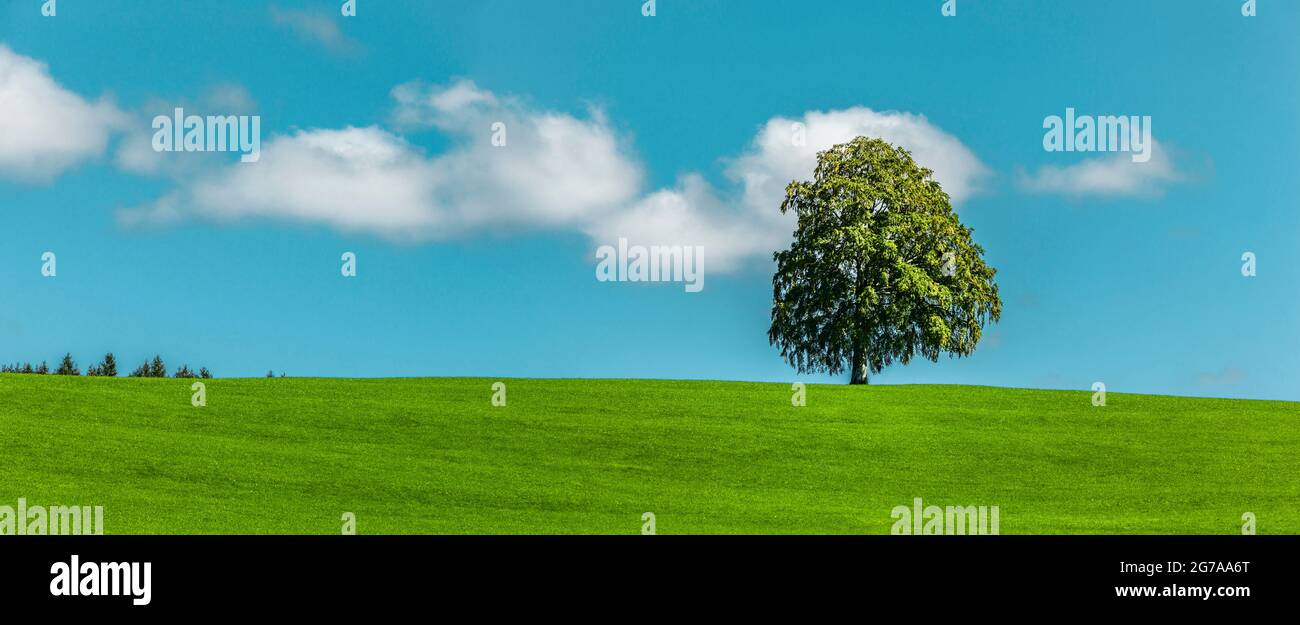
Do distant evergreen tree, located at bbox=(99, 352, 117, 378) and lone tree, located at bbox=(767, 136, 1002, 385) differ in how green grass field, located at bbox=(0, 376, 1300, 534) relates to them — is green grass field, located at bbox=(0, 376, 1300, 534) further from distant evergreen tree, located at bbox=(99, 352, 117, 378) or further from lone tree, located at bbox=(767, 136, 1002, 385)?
distant evergreen tree, located at bbox=(99, 352, 117, 378)

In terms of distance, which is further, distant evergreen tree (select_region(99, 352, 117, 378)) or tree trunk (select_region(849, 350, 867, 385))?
distant evergreen tree (select_region(99, 352, 117, 378))

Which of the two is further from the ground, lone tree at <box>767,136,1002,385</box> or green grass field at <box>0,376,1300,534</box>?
lone tree at <box>767,136,1002,385</box>

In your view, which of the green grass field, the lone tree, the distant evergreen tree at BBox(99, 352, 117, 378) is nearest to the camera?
the green grass field

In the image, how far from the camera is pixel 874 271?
168ft

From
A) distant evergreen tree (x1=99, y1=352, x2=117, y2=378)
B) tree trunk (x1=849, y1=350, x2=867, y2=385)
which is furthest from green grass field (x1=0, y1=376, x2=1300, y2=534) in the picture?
distant evergreen tree (x1=99, y1=352, x2=117, y2=378)

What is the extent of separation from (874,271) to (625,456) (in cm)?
2149

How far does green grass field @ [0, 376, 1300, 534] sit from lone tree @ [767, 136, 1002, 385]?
5.87 meters

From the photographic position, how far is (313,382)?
44.2 metres

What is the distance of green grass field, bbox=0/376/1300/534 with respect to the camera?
89.9ft

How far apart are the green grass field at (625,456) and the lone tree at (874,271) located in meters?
5.87

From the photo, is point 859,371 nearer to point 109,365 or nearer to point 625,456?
point 625,456

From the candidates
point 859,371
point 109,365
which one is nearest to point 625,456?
point 859,371
